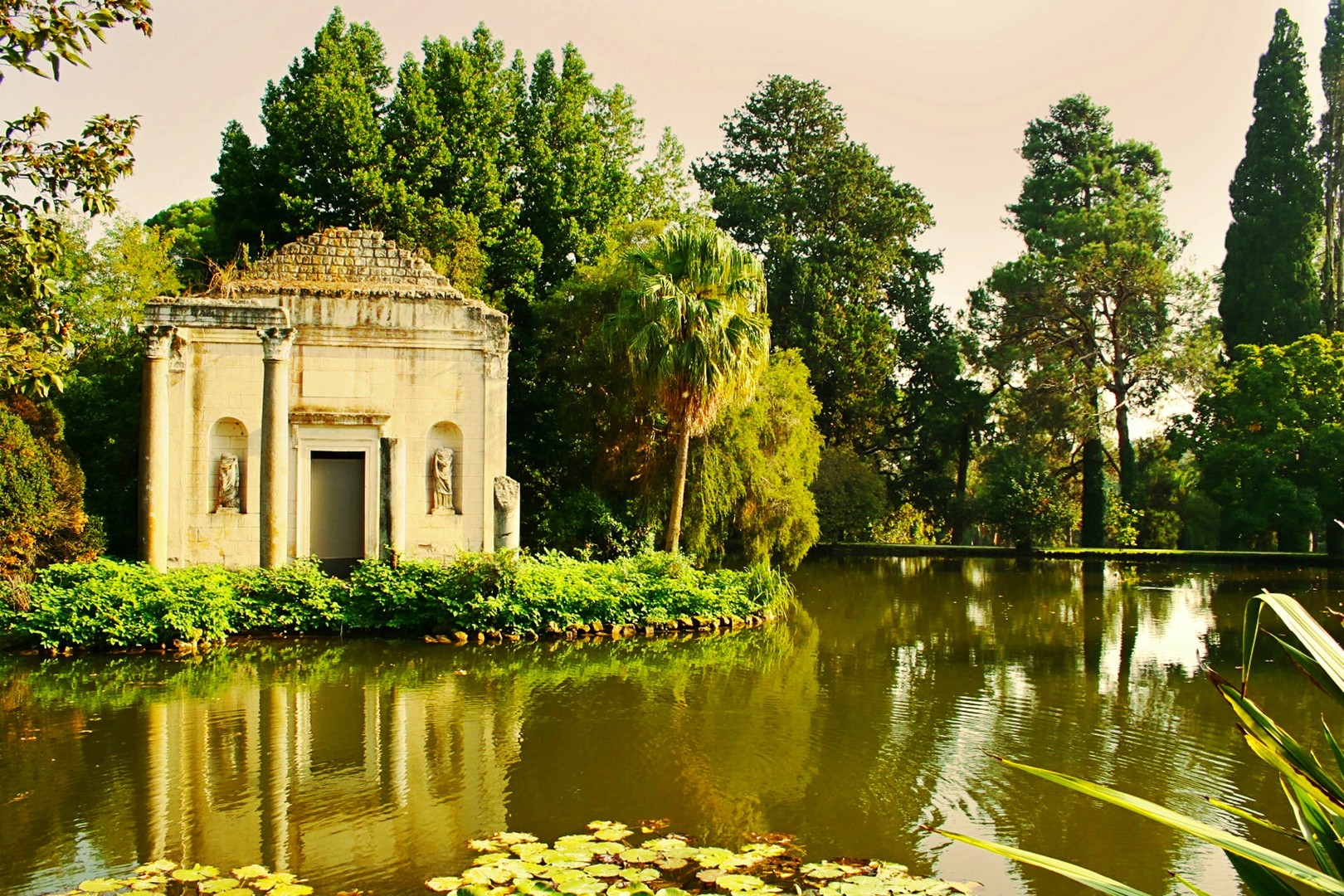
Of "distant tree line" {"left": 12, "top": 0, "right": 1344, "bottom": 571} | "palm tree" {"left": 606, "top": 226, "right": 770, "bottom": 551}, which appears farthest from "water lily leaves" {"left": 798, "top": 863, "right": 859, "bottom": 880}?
"palm tree" {"left": 606, "top": 226, "right": 770, "bottom": 551}

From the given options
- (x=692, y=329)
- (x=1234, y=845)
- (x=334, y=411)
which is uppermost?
(x=692, y=329)

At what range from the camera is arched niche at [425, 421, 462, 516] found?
19.4 m

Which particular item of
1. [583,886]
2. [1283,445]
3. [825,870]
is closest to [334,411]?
[583,886]

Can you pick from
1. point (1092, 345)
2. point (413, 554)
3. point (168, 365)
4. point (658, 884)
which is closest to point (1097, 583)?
point (1092, 345)

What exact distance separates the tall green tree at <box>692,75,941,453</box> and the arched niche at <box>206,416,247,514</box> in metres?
22.5

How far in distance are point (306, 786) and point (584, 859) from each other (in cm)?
307

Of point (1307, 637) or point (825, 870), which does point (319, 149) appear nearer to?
point (825, 870)

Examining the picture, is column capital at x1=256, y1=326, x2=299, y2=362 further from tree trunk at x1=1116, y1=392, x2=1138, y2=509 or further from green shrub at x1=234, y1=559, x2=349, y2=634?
tree trunk at x1=1116, y1=392, x2=1138, y2=509

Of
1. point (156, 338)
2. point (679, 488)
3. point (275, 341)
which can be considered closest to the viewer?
point (156, 338)

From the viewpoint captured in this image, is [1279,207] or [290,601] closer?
[290,601]

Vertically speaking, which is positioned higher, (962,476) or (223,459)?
(223,459)

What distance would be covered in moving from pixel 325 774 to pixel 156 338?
1109 cm

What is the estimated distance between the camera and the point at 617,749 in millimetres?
10000

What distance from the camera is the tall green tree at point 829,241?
1507 inches
